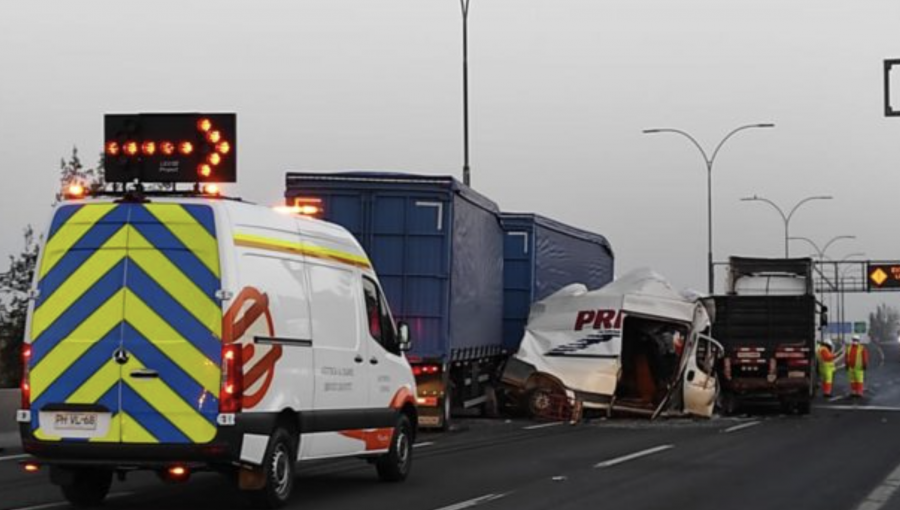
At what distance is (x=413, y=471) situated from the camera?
17016 mm

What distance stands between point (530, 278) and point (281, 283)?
19.2 m

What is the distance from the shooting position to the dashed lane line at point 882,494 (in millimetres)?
14109

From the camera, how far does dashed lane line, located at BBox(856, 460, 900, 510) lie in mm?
14109

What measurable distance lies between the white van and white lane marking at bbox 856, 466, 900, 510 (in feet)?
17.8

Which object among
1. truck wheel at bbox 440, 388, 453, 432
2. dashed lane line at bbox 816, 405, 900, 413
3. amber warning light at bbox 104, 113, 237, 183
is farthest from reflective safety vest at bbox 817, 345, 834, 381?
amber warning light at bbox 104, 113, 237, 183

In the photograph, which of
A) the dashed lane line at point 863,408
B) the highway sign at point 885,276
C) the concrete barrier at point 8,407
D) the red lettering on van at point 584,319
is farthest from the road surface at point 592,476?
the highway sign at point 885,276

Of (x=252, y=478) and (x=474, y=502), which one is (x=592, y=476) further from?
(x=252, y=478)

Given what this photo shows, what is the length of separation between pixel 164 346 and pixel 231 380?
617mm

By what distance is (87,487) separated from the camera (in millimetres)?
13039

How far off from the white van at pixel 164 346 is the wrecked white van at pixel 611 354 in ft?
54.4

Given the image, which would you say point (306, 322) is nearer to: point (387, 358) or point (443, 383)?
point (387, 358)

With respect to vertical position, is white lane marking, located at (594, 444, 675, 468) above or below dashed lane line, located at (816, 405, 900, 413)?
above

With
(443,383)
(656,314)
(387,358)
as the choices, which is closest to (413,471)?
(387,358)

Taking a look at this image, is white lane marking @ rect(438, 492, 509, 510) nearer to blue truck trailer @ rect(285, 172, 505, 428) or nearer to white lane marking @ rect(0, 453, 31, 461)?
white lane marking @ rect(0, 453, 31, 461)
